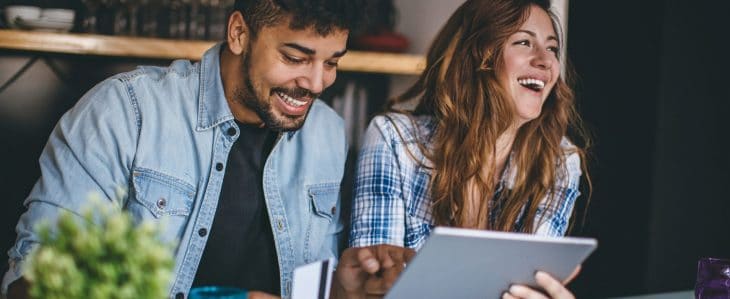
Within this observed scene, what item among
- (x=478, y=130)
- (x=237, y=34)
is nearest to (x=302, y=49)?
(x=237, y=34)

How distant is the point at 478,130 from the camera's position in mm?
1960

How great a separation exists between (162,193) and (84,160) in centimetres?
19

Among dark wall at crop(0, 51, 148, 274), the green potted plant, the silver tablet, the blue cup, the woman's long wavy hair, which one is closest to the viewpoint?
the green potted plant

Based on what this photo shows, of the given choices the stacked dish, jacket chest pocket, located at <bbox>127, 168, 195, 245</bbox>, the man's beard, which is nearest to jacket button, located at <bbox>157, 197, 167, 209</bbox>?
jacket chest pocket, located at <bbox>127, 168, 195, 245</bbox>

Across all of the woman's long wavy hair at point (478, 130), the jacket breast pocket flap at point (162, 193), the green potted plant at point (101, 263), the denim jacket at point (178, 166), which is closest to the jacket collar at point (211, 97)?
the denim jacket at point (178, 166)

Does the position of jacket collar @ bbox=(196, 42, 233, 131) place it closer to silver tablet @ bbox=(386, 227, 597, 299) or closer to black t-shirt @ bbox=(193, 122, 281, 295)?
black t-shirt @ bbox=(193, 122, 281, 295)

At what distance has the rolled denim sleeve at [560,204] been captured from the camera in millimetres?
1940

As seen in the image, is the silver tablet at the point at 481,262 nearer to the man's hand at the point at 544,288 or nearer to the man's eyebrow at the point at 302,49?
the man's hand at the point at 544,288

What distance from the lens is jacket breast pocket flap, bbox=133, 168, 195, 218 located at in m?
1.62

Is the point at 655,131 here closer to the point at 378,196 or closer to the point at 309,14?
the point at 378,196

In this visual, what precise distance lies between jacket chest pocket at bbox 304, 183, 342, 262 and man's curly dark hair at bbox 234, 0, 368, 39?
40 centimetres

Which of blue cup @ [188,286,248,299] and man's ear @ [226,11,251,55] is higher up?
man's ear @ [226,11,251,55]

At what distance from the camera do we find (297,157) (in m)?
1.86

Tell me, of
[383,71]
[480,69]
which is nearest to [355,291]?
[480,69]
